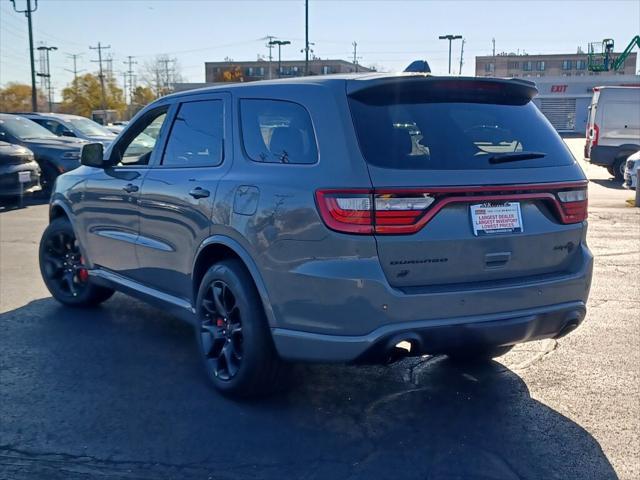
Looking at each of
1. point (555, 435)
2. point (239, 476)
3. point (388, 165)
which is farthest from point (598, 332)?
point (239, 476)

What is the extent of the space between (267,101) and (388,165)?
1.07 m

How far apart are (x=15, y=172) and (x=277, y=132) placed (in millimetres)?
10368

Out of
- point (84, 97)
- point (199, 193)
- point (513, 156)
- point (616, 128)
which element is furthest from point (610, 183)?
point (84, 97)

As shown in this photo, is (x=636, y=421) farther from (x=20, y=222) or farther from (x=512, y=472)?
(x=20, y=222)

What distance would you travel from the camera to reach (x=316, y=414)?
13.8ft

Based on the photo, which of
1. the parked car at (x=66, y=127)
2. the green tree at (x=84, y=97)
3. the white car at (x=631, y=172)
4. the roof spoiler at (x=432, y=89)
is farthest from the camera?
the green tree at (x=84, y=97)

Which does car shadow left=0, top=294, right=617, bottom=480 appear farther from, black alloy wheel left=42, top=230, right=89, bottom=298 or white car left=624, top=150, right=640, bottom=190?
→ white car left=624, top=150, right=640, bottom=190

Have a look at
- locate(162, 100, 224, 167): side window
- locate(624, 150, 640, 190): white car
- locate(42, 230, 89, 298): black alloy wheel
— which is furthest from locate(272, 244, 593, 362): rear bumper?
locate(624, 150, 640, 190): white car

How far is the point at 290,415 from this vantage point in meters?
4.21

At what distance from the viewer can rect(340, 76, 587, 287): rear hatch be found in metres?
3.59

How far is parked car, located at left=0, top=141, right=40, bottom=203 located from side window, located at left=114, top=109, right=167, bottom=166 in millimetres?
8277

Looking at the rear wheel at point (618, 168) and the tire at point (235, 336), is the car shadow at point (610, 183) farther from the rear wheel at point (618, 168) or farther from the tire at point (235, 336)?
the tire at point (235, 336)

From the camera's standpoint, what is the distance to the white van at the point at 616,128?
20500mm

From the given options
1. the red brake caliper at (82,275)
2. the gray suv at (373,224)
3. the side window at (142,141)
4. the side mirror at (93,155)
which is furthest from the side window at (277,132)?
the red brake caliper at (82,275)
